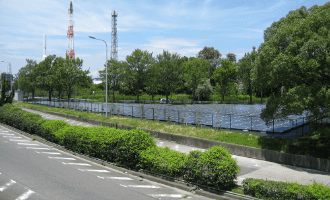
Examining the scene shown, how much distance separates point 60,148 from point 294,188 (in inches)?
505

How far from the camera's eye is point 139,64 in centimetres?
6122

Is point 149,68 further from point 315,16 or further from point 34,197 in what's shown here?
point 34,197

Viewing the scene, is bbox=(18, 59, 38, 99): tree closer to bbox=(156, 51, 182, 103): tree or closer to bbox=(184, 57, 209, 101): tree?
bbox=(156, 51, 182, 103): tree

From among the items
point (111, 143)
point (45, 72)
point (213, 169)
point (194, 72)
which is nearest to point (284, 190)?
point (213, 169)

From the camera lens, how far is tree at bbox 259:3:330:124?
35.6 ft

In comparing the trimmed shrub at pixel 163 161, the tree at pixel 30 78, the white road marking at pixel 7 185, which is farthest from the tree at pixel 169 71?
the white road marking at pixel 7 185

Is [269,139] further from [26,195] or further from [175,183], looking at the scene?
[26,195]

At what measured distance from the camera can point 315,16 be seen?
460 inches

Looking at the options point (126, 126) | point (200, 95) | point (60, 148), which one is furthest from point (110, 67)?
point (60, 148)

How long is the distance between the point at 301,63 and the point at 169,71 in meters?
49.5

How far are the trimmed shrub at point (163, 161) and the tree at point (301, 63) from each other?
239 inches

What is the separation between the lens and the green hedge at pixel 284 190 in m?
6.29

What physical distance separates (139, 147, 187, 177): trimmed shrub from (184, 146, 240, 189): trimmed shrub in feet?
1.37

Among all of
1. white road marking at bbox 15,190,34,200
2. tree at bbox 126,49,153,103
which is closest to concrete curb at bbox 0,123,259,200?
white road marking at bbox 15,190,34,200
